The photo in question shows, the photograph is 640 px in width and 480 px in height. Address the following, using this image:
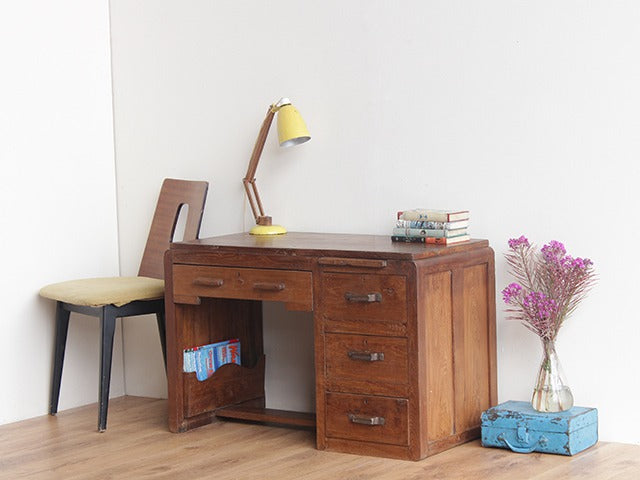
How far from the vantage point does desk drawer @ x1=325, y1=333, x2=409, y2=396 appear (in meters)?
3.26

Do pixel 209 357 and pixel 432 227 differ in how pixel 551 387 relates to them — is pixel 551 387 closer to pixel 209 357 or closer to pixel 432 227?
pixel 432 227

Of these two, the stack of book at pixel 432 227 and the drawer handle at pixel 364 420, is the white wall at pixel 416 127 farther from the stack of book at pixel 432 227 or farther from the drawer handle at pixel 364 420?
the drawer handle at pixel 364 420

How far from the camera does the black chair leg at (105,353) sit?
376 centimetres

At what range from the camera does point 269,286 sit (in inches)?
137

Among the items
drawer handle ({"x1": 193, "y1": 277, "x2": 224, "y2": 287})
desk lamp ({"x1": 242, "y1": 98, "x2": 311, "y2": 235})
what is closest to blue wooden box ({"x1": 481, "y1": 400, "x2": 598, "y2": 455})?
drawer handle ({"x1": 193, "y1": 277, "x2": 224, "y2": 287})

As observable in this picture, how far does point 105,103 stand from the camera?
4.39 metres

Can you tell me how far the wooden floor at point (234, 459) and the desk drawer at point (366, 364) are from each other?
0.22m

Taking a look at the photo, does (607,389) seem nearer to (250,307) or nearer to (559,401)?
(559,401)

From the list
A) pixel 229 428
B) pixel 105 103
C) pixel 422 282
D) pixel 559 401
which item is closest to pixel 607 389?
pixel 559 401

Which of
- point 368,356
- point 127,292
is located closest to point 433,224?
point 368,356

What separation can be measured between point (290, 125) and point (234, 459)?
116 cm

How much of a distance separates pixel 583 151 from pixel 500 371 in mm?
778

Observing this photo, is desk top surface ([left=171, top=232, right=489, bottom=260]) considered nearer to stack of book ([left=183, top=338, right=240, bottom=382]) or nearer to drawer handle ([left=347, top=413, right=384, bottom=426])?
stack of book ([left=183, top=338, right=240, bottom=382])

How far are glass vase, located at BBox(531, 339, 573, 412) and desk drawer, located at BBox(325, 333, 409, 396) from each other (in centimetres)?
43
